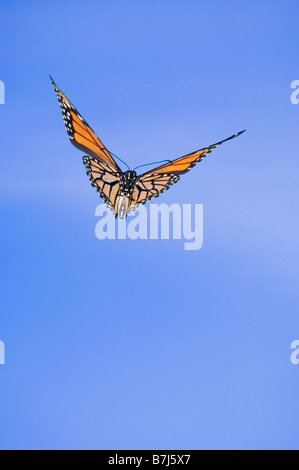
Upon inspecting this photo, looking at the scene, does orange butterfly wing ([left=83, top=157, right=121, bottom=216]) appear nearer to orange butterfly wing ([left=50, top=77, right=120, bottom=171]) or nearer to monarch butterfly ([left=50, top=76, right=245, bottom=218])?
monarch butterfly ([left=50, top=76, right=245, bottom=218])

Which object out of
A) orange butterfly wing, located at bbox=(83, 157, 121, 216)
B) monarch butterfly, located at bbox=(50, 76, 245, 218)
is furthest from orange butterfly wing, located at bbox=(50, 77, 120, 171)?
orange butterfly wing, located at bbox=(83, 157, 121, 216)

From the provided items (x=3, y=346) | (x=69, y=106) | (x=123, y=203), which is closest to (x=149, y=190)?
(x=123, y=203)

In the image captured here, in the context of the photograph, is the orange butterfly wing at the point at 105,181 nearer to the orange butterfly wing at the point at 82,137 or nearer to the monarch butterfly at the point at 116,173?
the monarch butterfly at the point at 116,173

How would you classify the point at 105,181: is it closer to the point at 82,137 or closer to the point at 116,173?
the point at 116,173
